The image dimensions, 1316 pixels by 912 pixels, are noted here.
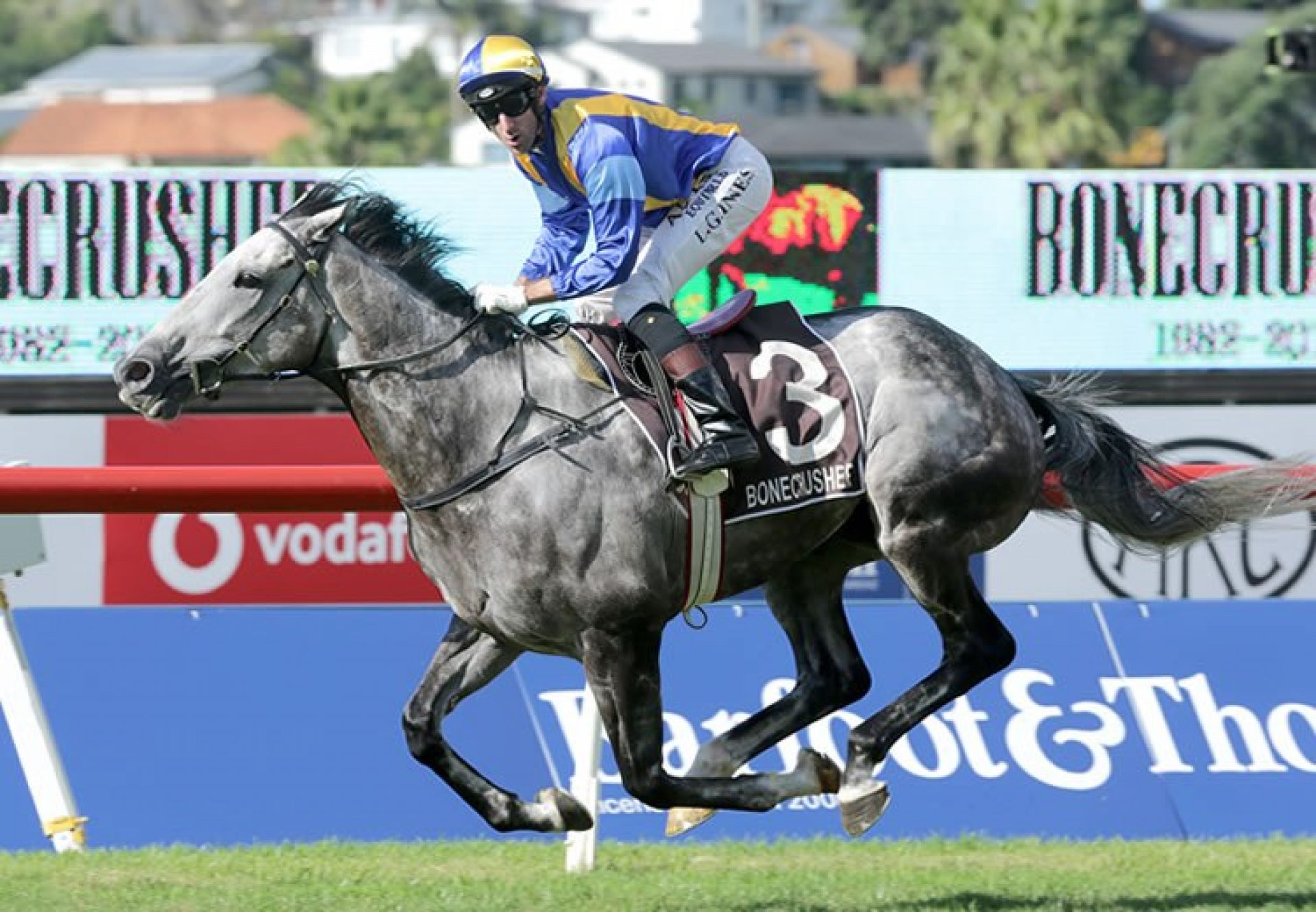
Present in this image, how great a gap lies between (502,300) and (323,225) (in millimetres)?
441

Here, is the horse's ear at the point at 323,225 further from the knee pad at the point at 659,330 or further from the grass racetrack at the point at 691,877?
the grass racetrack at the point at 691,877

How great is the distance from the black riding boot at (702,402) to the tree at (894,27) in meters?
105

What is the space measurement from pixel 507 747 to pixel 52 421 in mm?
4839

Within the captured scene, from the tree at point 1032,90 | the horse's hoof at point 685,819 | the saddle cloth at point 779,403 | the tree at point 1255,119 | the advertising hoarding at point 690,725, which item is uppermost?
the saddle cloth at point 779,403

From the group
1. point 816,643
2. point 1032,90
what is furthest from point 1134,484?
point 1032,90

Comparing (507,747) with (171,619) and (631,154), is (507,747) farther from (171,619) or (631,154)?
(631,154)

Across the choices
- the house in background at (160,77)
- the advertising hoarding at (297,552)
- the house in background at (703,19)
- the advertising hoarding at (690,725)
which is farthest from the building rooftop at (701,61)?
the advertising hoarding at (690,725)

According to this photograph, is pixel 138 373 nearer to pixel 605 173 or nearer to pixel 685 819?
pixel 605 173

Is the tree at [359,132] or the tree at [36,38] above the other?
the tree at [359,132]

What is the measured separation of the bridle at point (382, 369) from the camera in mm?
5410

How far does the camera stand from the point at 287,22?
156 m

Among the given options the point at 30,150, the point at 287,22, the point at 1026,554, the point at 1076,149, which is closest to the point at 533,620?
the point at 1026,554

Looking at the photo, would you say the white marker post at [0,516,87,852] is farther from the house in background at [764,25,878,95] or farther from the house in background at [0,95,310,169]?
the house in background at [764,25,878,95]

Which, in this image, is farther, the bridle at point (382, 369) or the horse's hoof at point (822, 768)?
the horse's hoof at point (822, 768)
